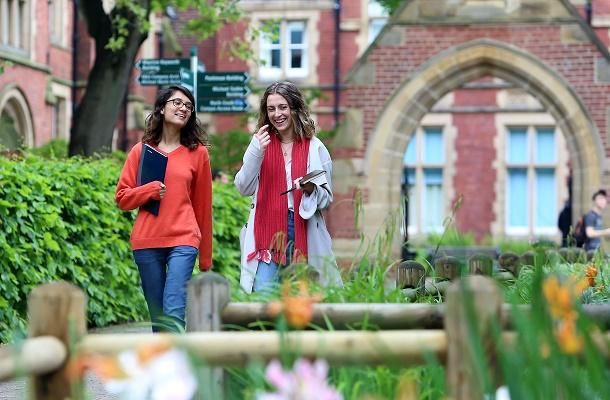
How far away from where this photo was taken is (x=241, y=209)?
15273 mm

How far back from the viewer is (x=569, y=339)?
2.89 m

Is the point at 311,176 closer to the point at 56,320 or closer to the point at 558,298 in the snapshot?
the point at 56,320

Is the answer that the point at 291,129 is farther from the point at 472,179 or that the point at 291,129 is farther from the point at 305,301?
the point at 472,179

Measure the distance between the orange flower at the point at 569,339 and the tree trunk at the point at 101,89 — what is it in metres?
14.4

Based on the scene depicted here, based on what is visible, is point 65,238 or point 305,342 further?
point 65,238

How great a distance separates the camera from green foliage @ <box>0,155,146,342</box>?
9.47 m

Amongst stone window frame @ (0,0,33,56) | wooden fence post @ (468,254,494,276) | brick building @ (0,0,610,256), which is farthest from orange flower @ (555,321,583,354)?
stone window frame @ (0,0,33,56)

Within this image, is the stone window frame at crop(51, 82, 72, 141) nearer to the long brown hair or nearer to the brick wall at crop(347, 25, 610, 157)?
the brick wall at crop(347, 25, 610, 157)

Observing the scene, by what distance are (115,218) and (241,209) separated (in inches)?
152

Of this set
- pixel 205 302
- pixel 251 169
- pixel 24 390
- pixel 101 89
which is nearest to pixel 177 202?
pixel 251 169

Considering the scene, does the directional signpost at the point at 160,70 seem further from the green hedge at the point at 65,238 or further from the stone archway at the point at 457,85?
the stone archway at the point at 457,85

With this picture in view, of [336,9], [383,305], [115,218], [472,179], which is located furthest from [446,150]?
[383,305]

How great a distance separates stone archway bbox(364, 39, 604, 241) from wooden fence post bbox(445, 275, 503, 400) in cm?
1754

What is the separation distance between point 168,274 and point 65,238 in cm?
380
